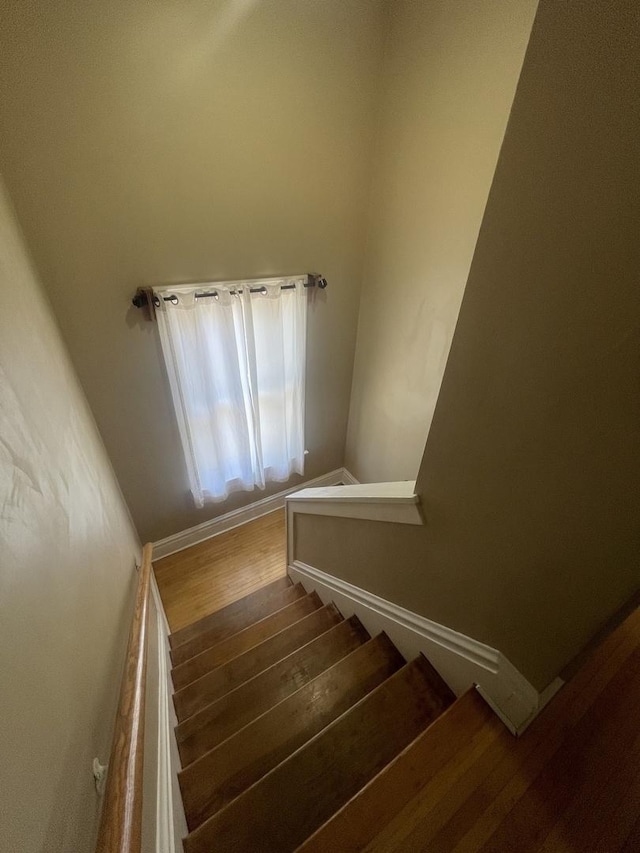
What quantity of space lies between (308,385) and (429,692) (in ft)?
6.50

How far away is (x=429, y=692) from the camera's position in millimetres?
983

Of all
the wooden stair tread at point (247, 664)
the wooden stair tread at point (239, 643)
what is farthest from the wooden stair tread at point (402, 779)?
the wooden stair tread at point (239, 643)

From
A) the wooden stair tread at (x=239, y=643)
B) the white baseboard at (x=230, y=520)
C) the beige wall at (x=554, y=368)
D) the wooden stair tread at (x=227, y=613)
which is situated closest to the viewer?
the beige wall at (x=554, y=368)

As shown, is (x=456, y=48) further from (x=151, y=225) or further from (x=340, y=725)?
(x=340, y=725)

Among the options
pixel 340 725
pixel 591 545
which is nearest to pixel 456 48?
pixel 591 545

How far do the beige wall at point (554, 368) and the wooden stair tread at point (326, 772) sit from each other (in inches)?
15.9

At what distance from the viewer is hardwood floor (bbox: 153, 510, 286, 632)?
2.28 meters

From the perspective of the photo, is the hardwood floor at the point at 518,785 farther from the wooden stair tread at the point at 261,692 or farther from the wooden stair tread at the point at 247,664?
the wooden stair tread at the point at 247,664

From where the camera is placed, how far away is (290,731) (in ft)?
3.44

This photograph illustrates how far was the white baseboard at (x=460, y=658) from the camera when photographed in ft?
2.42

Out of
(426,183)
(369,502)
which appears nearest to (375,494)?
(369,502)

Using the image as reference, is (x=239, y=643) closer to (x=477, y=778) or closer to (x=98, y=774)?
(x=98, y=774)

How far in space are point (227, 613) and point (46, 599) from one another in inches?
62.5

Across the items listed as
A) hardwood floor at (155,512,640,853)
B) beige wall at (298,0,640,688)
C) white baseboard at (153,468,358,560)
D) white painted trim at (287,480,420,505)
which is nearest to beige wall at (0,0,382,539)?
white baseboard at (153,468,358,560)
